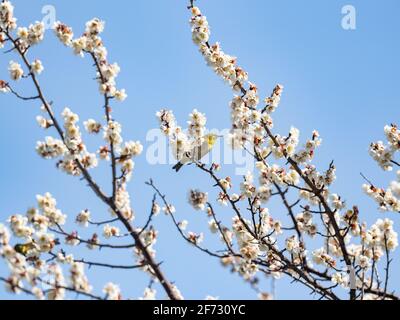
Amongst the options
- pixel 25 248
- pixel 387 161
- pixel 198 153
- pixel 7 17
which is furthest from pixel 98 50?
pixel 387 161

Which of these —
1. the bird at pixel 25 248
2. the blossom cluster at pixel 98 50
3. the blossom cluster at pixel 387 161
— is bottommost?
the bird at pixel 25 248

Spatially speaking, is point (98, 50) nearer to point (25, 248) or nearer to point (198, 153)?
point (198, 153)

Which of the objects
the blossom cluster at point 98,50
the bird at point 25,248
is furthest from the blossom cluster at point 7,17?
the bird at point 25,248

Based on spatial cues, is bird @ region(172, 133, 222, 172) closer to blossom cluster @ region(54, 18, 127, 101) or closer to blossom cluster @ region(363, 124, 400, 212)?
blossom cluster @ region(54, 18, 127, 101)

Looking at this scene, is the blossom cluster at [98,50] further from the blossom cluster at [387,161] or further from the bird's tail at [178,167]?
the blossom cluster at [387,161]

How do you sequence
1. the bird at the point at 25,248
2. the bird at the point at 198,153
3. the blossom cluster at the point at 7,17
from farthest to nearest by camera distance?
the bird at the point at 198,153, the blossom cluster at the point at 7,17, the bird at the point at 25,248

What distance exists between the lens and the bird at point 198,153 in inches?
289

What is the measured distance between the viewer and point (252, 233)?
7230 millimetres

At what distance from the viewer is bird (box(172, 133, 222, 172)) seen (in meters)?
7.33

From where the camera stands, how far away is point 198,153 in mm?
7504

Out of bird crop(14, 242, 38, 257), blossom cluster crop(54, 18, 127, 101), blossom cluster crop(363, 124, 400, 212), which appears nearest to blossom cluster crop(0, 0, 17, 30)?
blossom cluster crop(54, 18, 127, 101)
